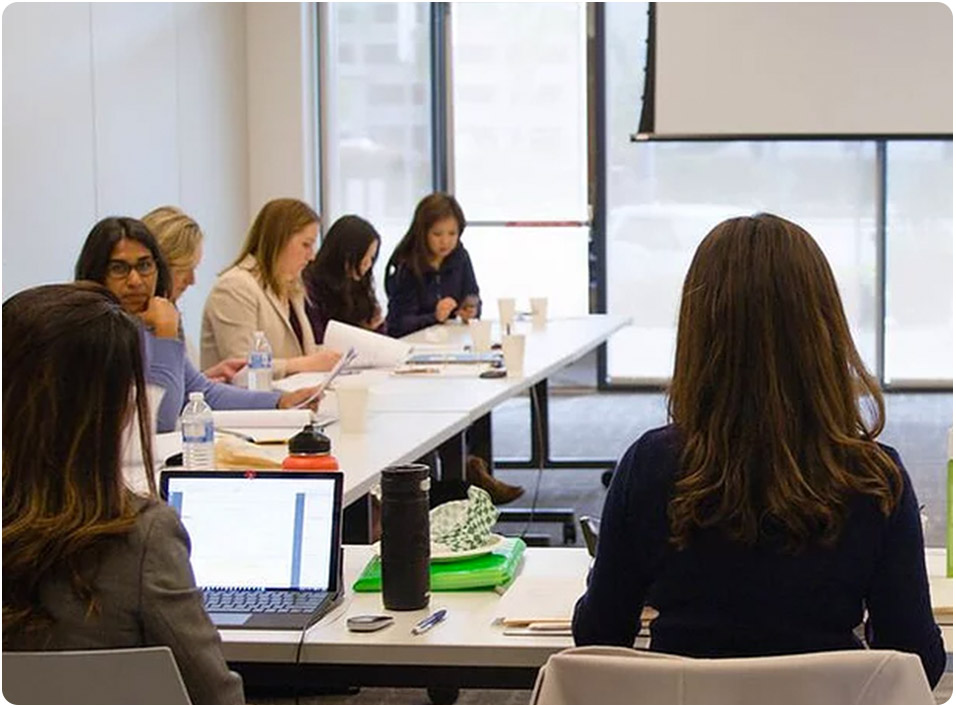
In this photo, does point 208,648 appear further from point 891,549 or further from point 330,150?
point 330,150

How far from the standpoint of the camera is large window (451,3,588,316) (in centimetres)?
944

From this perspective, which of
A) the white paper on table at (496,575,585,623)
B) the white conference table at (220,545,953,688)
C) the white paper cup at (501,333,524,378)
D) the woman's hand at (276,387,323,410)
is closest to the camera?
the white conference table at (220,545,953,688)

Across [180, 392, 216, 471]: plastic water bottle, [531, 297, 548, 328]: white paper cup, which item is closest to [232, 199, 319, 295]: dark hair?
[531, 297, 548, 328]: white paper cup

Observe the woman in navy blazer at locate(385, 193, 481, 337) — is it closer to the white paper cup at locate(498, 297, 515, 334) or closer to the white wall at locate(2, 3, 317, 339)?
the white paper cup at locate(498, 297, 515, 334)

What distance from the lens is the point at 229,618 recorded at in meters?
2.26

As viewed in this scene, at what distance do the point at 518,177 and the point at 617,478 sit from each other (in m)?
7.68

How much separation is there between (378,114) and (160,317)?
5.72m

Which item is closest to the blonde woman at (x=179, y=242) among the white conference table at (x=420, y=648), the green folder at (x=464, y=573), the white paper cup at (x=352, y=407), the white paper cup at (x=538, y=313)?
the white paper cup at (x=352, y=407)

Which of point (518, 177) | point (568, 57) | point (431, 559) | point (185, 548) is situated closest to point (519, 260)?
point (518, 177)

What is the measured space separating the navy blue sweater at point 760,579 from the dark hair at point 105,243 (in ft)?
6.85

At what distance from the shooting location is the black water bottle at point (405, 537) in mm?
2264

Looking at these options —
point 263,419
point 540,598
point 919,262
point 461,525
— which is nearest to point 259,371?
point 263,419

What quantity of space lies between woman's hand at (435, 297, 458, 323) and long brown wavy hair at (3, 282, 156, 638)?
15.8 feet

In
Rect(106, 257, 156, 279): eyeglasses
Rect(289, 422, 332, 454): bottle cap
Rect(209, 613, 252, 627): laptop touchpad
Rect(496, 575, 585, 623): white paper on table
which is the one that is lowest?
Rect(209, 613, 252, 627): laptop touchpad
